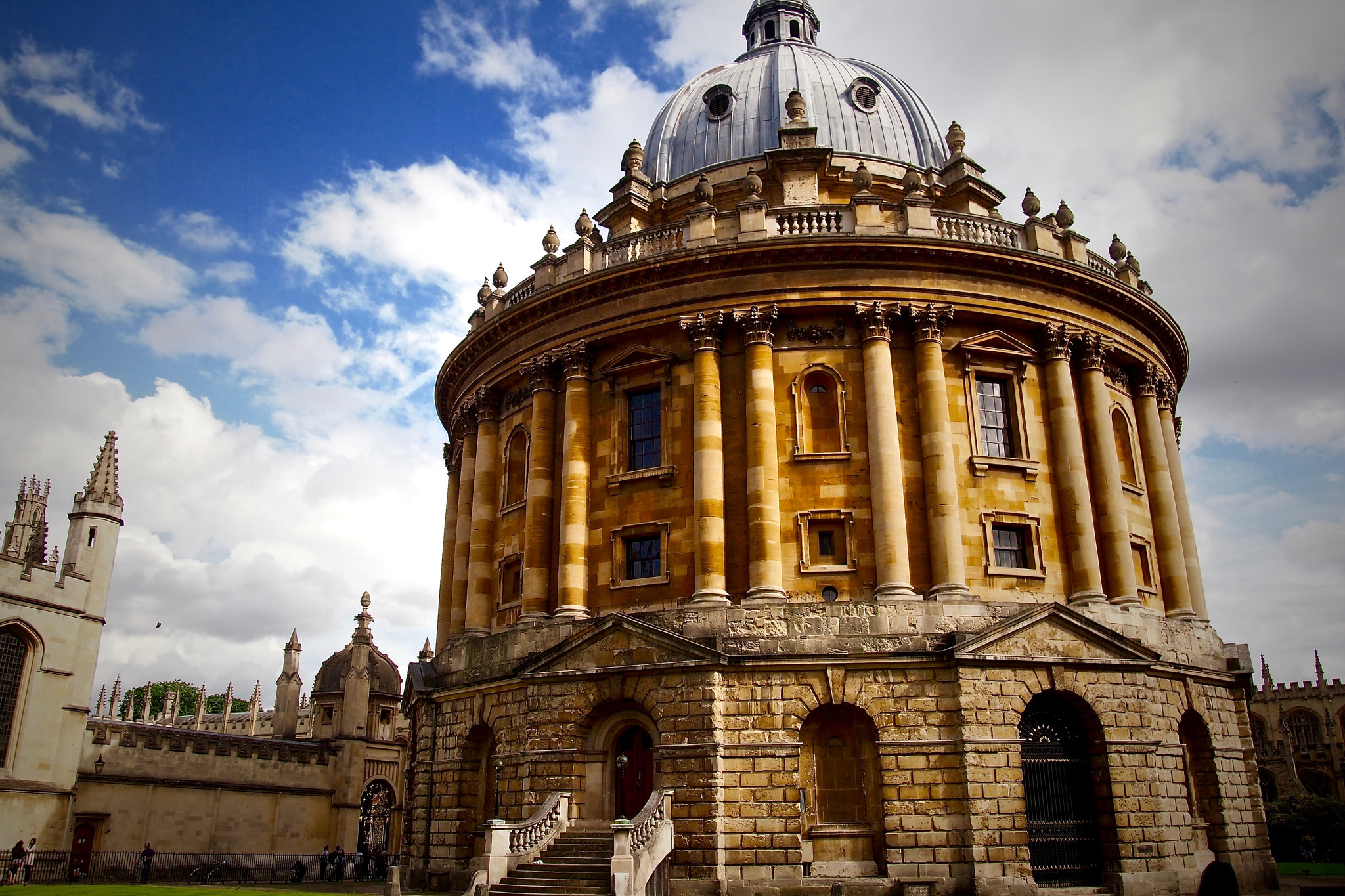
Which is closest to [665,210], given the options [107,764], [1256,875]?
[1256,875]

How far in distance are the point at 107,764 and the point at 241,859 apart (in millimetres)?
6851

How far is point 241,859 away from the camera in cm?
4216

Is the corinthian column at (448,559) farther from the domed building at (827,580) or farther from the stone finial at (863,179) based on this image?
the stone finial at (863,179)

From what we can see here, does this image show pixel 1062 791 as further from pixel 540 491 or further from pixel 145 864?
pixel 145 864

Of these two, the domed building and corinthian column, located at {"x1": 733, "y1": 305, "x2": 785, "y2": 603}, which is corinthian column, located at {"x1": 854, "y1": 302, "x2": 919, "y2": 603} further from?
corinthian column, located at {"x1": 733, "y1": 305, "x2": 785, "y2": 603}

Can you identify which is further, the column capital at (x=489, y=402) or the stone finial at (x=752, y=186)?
the column capital at (x=489, y=402)

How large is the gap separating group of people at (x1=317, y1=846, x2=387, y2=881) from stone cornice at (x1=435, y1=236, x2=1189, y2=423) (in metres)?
24.4

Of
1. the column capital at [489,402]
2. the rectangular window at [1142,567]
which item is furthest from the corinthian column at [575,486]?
the rectangular window at [1142,567]

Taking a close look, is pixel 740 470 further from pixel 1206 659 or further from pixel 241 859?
pixel 241 859

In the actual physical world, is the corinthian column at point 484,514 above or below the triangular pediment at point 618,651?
above

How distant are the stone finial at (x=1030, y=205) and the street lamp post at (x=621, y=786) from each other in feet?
62.3

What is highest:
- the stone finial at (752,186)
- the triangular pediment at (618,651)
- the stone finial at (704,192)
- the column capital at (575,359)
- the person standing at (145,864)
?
the stone finial at (704,192)

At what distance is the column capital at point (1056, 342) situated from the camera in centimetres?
2803

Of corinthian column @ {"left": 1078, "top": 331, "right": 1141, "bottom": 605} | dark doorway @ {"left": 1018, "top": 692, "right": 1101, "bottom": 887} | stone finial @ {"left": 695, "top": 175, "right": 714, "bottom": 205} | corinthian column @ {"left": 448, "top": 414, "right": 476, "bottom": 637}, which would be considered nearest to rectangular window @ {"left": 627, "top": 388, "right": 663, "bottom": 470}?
stone finial @ {"left": 695, "top": 175, "right": 714, "bottom": 205}
